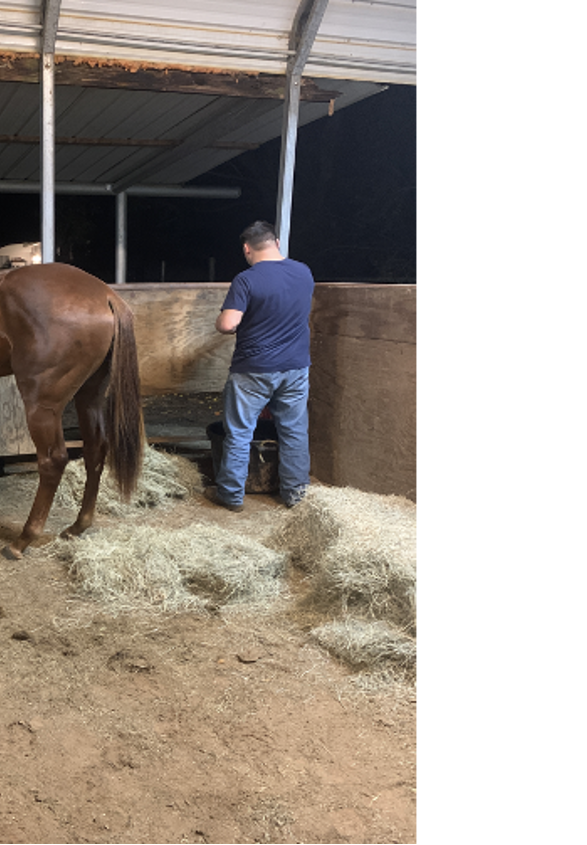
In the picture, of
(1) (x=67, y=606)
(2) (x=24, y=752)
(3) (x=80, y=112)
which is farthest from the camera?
(3) (x=80, y=112)

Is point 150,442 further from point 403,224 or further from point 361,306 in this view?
point 403,224

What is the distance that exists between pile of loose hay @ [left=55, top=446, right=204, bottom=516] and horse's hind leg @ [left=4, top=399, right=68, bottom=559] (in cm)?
61

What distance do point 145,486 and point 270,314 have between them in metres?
1.22

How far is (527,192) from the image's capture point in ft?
3.00

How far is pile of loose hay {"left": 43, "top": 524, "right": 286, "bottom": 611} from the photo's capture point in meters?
2.72

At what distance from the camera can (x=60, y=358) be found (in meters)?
3.06

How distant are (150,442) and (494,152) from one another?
13.1ft

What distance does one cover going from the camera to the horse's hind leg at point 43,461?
3.12m

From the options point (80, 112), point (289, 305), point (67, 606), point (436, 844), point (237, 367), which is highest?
point (80, 112)

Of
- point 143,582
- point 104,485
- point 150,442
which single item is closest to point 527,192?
point 143,582

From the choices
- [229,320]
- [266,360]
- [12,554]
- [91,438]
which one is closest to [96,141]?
[229,320]

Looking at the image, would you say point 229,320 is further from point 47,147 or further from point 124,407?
point 47,147


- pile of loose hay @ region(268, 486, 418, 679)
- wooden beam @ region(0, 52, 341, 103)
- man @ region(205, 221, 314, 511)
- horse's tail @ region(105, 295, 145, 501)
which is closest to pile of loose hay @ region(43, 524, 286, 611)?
pile of loose hay @ region(268, 486, 418, 679)

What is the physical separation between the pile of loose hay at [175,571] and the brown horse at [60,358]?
1.21ft
